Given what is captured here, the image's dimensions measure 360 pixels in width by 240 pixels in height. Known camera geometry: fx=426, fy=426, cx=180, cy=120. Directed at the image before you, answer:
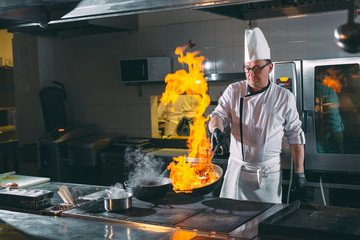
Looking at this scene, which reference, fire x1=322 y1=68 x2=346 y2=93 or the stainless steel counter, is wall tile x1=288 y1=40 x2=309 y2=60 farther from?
the stainless steel counter

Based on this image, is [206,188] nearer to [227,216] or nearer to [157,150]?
[227,216]

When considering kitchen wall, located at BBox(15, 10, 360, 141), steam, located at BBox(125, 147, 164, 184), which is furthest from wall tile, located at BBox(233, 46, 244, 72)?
steam, located at BBox(125, 147, 164, 184)

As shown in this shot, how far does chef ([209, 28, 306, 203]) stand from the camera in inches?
120

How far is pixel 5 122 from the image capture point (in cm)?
644

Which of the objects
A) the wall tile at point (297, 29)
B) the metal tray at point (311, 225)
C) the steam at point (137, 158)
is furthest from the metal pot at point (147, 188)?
the wall tile at point (297, 29)

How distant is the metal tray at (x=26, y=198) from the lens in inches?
99.0

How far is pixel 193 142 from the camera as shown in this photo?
10.7 ft

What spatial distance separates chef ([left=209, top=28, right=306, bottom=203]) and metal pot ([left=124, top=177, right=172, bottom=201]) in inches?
26.2

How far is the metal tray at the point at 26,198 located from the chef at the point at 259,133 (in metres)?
1.21

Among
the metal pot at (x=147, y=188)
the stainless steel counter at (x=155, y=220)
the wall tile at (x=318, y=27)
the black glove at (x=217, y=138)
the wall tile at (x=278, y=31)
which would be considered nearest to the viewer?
the stainless steel counter at (x=155, y=220)

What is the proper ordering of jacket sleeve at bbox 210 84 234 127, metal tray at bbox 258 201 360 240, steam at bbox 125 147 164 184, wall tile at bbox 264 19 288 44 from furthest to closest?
steam at bbox 125 147 164 184 < wall tile at bbox 264 19 288 44 < jacket sleeve at bbox 210 84 234 127 < metal tray at bbox 258 201 360 240

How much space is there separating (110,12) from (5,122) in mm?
4802

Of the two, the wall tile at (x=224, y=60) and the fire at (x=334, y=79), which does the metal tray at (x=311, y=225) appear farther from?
the wall tile at (x=224, y=60)

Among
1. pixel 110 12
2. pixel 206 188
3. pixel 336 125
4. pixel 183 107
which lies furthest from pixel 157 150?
pixel 110 12
